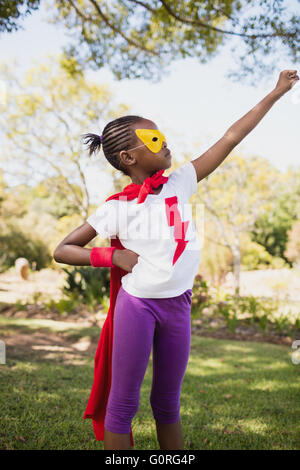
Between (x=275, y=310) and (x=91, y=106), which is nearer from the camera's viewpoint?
(x=275, y=310)

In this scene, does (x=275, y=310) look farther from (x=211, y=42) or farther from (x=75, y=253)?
(x=75, y=253)

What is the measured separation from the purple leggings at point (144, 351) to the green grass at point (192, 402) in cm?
83

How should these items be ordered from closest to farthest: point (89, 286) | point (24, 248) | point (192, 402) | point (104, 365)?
point (104, 365)
point (192, 402)
point (89, 286)
point (24, 248)

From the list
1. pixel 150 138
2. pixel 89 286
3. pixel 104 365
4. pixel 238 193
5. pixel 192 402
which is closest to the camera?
pixel 150 138

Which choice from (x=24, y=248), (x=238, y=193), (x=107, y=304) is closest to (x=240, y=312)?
(x=107, y=304)

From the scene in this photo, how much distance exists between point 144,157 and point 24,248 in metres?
18.1

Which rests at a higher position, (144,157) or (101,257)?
(144,157)

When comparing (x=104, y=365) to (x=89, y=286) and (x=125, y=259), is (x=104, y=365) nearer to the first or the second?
(x=125, y=259)

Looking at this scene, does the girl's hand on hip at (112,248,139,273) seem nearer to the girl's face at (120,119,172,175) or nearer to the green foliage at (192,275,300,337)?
the girl's face at (120,119,172,175)

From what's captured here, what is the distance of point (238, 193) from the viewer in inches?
524

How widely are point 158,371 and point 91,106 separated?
1207cm
